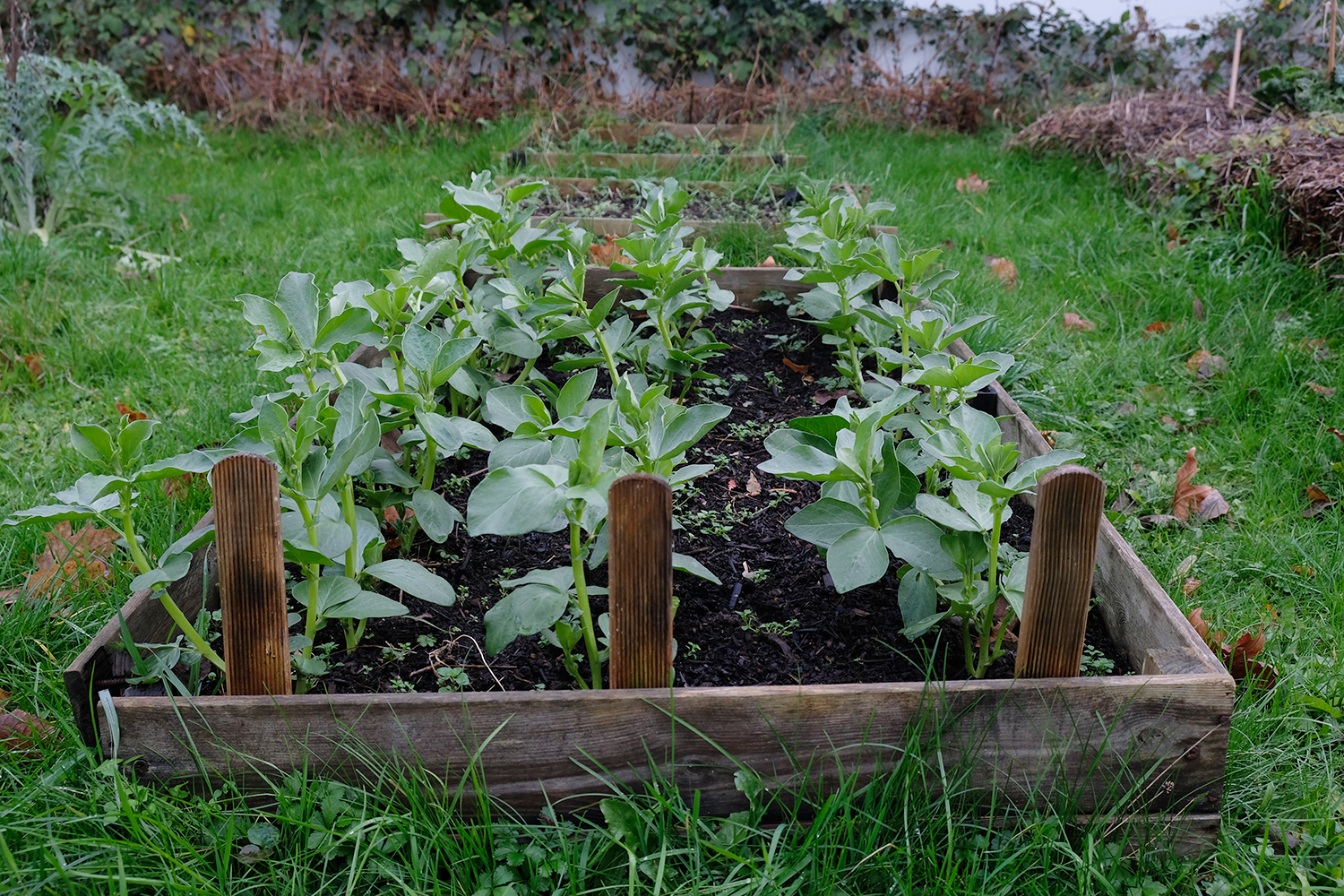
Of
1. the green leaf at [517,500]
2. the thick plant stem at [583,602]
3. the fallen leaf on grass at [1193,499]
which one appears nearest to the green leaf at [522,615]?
the thick plant stem at [583,602]

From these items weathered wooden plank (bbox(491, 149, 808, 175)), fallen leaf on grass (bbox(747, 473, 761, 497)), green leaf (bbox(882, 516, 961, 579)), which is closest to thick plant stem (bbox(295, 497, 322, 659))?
green leaf (bbox(882, 516, 961, 579))

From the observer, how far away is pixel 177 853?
128cm

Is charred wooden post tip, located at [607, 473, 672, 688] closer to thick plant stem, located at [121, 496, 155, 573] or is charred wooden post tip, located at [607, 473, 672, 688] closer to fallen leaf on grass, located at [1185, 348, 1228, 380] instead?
thick plant stem, located at [121, 496, 155, 573]

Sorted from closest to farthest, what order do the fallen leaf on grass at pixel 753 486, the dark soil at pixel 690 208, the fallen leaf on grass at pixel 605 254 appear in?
the fallen leaf on grass at pixel 753 486
the fallen leaf on grass at pixel 605 254
the dark soil at pixel 690 208

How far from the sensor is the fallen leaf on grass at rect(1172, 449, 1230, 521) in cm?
238

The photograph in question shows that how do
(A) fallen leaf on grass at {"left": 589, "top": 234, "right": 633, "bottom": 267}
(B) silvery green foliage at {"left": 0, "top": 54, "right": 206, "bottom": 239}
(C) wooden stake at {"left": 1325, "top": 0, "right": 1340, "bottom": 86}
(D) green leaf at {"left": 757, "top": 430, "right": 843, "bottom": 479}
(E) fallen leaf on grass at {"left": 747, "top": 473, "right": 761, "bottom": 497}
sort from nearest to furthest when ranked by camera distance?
(D) green leaf at {"left": 757, "top": 430, "right": 843, "bottom": 479} → (E) fallen leaf on grass at {"left": 747, "top": 473, "right": 761, "bottom": 497} → (A) fallen leaf on grass at {"left": 589, "top": 234, "right": 633, "bottom": 267} → (B) silvery green foliage at {"left": 0, "top": 54, "right": 206, "bottom": 239} → (C) wooden stake at {"left": 1325, "top": 0, "right": 1340, "bottom": 86}

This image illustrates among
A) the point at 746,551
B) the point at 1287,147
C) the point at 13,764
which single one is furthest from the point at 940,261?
the point at 13,764

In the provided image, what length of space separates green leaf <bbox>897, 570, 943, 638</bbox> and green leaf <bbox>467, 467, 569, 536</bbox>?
615 mm

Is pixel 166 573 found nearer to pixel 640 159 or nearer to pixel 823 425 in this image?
pixel 823 425

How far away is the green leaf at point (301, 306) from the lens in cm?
167

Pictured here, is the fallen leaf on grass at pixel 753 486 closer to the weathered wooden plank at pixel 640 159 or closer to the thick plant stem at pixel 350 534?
the thick plant stem at pixel 350 534

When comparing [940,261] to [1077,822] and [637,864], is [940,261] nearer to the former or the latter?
[1077,822]

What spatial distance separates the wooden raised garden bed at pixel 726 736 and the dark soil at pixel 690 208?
2.87 m

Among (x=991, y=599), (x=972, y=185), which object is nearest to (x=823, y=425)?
(x=991, y=599)
